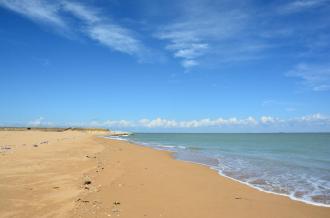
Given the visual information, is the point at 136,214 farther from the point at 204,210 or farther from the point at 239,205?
the point at 239,205

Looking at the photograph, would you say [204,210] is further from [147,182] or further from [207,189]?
[147,182]

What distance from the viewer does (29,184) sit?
35.4 ft

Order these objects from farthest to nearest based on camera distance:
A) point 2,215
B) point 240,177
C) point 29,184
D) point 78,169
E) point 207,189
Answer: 1. point 240,177
2. point 78,169
3. point 207,189
4. point 29,184
5. point 2,215

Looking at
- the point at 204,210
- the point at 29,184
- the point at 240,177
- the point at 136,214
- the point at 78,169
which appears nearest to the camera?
the point at 136,214

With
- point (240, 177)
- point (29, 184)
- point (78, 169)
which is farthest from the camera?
point (240, 177)

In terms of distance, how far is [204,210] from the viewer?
28.5ft

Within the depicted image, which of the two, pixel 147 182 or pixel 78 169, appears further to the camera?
pixel 78 169

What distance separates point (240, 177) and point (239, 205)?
6.62 meters

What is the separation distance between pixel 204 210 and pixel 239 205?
142 cm

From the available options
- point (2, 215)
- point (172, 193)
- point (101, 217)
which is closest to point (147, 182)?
point (172, 193)

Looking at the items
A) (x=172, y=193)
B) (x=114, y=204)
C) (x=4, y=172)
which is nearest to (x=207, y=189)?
(x=172, y=193)

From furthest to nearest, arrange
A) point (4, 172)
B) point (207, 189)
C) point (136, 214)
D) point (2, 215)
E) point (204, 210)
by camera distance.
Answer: point (4, 172) < point (207, 189) < point (204, 210) < point (136, 214) < point (2, 215)

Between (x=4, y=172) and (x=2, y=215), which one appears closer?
(x=2, y=215)

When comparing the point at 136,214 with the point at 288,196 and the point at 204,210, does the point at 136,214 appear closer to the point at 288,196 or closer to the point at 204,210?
the point at 204,210
